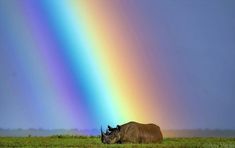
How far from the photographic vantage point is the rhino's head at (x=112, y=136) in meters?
42.5

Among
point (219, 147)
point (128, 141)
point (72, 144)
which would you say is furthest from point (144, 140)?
point (219, 147)

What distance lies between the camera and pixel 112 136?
43.2 meters

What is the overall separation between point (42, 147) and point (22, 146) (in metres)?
1.69

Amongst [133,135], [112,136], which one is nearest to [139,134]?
[133,135]

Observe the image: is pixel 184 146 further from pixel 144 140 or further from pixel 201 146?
pixel 144 140

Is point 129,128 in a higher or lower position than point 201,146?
higher

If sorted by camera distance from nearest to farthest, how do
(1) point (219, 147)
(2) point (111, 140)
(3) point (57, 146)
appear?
(1) point (219, 147)
(3) point (57, 146)
(2) point (111, 140)

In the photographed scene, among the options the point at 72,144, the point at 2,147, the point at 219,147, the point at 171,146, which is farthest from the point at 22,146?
the point at 219,147

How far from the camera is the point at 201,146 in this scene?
109ft

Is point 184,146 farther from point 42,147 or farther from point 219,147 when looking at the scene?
point 42,147

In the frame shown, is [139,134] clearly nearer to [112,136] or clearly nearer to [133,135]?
[133,135]

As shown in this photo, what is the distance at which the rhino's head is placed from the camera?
42.5 m

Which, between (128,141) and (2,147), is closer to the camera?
(2,147)

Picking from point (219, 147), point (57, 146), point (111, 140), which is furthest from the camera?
point (111, 140)
